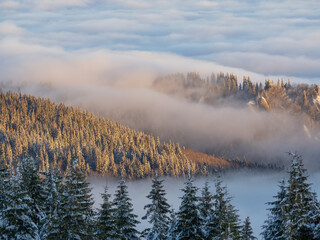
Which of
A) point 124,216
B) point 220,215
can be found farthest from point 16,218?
point 220,215

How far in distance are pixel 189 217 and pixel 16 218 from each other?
1695 cm

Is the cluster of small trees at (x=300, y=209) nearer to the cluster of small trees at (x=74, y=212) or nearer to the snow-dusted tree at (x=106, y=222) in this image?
the cluster of small trees at (x=74, y=212)

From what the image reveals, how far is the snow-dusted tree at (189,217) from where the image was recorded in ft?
182

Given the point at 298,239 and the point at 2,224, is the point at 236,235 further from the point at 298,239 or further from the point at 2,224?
the point at 2,224

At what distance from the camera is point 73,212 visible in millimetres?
53656

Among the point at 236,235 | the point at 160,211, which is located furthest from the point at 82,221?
the point at 236,235

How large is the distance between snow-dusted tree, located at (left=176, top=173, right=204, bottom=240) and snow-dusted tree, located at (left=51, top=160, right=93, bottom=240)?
916 cm

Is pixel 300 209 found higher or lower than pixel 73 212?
higher

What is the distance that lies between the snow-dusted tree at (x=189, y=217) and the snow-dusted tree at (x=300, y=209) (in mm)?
9125

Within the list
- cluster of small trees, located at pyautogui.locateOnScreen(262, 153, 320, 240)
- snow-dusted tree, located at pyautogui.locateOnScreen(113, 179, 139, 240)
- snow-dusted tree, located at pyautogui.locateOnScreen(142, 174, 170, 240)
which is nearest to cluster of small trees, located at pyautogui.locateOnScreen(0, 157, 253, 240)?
snow-dusted tree, located at pyautogui.locateOnScreen(113, 179, 139, 240)

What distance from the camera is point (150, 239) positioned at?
65625mm

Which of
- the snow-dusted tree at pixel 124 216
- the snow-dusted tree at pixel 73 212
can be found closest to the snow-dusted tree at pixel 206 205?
the snow-dusted tree at pixel 124 216

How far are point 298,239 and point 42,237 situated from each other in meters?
24.4

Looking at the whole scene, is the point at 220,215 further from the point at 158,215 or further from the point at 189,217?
the point at 158,215
